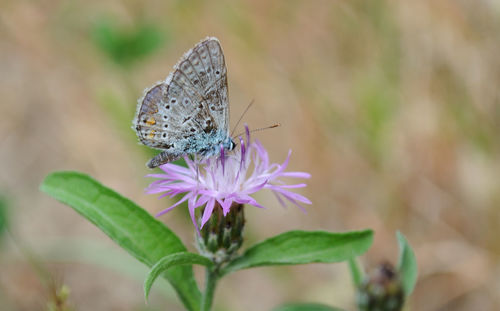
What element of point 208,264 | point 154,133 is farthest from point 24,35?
point 208,264

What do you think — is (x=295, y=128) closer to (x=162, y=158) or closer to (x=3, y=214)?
(x=3, y=214)

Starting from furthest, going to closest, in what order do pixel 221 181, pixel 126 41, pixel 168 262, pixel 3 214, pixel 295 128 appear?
pixel 295 128
pixel 126 41
pixel 3 214
pixel 221 181
pixel 168 262

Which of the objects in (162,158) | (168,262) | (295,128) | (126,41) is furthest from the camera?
(295,128)

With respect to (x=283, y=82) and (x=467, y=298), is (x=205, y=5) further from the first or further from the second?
(x=467, y=298)

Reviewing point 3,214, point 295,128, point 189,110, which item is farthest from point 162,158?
point 295,128

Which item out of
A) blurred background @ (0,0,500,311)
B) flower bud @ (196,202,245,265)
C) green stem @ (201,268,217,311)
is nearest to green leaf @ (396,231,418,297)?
flower bud @ (196,202,245,265)

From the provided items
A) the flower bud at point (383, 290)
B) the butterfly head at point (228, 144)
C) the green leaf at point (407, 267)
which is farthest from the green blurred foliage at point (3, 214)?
the green leaf at point (407, 267)

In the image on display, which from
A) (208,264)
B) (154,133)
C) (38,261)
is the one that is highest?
(154,133)
